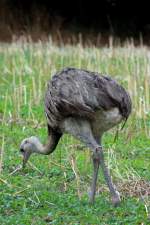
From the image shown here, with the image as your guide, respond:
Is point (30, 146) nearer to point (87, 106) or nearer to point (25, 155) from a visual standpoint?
point (25, 155)

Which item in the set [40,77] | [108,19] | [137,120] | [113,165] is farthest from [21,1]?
[113,165]

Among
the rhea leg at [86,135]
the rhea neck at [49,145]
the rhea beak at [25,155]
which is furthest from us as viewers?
the rhea beak at [25,155]

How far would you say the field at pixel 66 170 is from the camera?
596cm

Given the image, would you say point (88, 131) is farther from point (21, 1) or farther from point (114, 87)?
point (21, 1)

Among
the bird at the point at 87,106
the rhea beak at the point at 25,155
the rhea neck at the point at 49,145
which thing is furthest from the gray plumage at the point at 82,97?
the rhea beak at the point at 25,155

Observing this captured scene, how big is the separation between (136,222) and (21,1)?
23.1 meters

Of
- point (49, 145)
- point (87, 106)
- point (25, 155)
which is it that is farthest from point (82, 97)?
point (25, 155)

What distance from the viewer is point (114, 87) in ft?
19.4

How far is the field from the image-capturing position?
235 inches

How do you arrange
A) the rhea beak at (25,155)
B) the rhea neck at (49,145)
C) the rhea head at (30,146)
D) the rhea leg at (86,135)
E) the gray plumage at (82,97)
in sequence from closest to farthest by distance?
the gray plumage at (82,97) < the rhea leg at (86,135) < the rhea neck at (49,145) < the rhea head at (30,146) < the rhea beak at (25,155)

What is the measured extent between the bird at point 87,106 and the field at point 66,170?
0.28 metres

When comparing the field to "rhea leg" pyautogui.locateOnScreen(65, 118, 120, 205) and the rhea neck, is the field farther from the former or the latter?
"rhea leg" pyautogui.locateOnScreen(65, 118, 120, 205)

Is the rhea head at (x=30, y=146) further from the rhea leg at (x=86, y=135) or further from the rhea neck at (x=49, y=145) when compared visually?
the rhea leg at (x=86, y=135)

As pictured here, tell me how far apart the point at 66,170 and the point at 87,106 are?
178 centimetres
